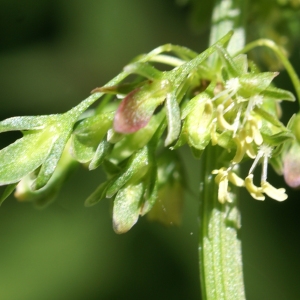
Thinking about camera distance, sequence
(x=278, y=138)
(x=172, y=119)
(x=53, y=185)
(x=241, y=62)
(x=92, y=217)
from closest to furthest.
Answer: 1. (x=172, y=119)
2. (x=278, y=138)
3. (x=241, y=62)
4. (x=53, y=185)
5. (x=92, y=217)

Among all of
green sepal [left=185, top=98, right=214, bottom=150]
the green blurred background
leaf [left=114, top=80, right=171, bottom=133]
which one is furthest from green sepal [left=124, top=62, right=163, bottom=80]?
the green blurred background

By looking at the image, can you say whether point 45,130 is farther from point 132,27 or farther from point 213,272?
point 132,27

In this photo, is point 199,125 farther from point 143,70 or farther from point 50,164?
point 50,164

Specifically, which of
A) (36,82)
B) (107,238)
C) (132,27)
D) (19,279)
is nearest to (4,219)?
(19,279)

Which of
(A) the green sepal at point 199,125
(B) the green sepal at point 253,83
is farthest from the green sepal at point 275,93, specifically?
(A) the green sepal at point 199,125

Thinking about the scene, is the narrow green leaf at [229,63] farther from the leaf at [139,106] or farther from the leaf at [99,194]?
the leaf at [99,194]

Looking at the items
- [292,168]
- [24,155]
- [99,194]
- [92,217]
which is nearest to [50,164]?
[24,155]
